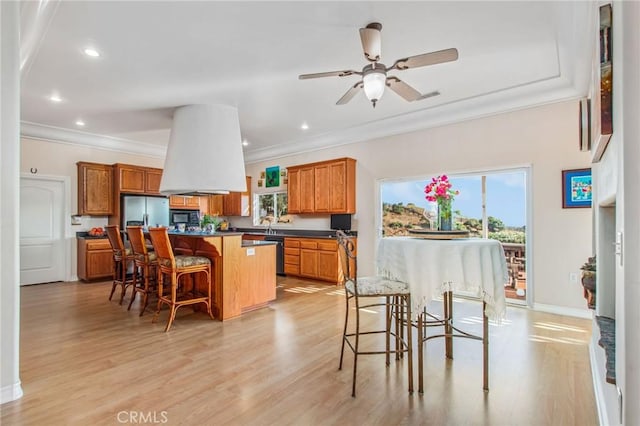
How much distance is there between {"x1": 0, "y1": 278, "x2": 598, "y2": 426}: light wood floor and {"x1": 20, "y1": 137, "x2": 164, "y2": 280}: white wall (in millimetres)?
3107

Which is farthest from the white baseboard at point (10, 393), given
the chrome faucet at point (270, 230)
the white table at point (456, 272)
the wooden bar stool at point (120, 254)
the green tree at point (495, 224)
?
the chrome faucet at point (270, 230)

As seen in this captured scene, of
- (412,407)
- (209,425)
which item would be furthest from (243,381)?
(412,407)

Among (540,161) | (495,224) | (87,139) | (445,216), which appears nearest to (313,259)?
(495,224)

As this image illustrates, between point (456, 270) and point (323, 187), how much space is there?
14.5 feet

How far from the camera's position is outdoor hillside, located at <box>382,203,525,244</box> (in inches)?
178

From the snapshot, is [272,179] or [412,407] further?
[272,179]

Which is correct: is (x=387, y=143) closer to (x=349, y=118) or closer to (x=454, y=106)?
(x=349, y=118)

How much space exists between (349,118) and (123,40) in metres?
3.43

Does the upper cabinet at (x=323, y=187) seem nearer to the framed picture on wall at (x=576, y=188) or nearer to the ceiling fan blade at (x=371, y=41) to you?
the framed picture on wall at (x=576, y=188)

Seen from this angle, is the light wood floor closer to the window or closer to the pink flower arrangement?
the pink flower arrangement

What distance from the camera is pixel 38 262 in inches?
231

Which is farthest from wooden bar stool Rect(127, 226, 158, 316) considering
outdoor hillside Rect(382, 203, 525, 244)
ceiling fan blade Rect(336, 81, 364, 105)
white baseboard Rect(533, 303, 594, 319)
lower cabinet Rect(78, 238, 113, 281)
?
white baseboard Rect(533, 303, 594, 319)

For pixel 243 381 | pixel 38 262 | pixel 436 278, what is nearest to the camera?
pixel 436 278

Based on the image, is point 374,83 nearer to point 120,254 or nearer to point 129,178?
point 120,254
